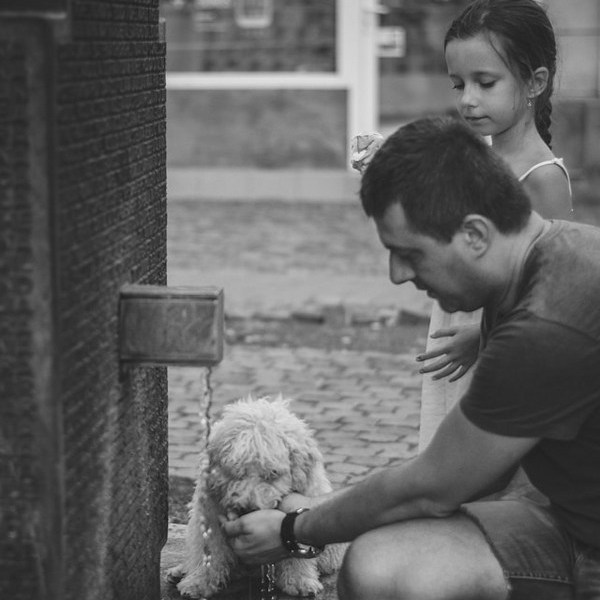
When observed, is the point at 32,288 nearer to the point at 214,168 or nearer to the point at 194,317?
the point at 194,317

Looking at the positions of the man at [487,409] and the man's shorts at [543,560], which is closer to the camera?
the man at [487,409]

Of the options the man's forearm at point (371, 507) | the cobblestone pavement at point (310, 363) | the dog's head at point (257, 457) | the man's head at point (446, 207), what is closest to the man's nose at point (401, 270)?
the man's head at point (446, 207)

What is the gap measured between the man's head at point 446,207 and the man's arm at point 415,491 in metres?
0.32

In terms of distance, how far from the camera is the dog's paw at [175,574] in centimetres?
425

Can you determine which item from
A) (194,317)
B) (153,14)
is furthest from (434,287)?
(153,14)

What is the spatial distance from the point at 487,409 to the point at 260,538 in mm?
839

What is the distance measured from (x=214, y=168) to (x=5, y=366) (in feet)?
42.1

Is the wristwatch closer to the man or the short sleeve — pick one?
the man

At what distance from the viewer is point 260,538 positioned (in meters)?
3.52

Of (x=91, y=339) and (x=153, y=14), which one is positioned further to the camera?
(x=153, y=14)

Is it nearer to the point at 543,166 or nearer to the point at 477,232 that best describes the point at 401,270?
the point at 477,232

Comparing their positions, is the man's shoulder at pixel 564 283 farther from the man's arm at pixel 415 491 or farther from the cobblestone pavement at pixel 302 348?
the cobblestone pavement at pixel 302 348

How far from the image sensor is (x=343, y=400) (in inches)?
266

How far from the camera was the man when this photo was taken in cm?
296
